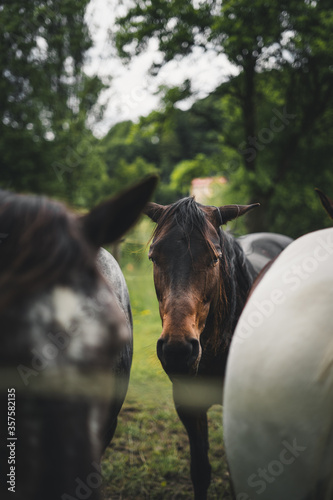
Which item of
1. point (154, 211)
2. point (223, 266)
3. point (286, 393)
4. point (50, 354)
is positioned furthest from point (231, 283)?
point (50, 354)

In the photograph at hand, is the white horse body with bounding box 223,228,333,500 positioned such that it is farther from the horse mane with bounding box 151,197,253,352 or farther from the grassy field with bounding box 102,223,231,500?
the grassy field with bounding box 102,223,231,500

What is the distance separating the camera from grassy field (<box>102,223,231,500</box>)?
3246 millimetres

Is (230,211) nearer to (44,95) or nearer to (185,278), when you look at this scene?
(185,278)

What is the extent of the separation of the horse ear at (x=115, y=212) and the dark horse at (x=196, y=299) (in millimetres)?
866

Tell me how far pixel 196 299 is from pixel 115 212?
1035mm

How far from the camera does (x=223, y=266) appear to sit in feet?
8.38

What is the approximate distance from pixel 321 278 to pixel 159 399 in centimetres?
472

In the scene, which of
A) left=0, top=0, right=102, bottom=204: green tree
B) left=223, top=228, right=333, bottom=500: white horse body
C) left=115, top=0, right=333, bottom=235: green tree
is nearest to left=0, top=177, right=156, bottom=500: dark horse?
left=223, top=228, right=333, bottom=500: white horse body

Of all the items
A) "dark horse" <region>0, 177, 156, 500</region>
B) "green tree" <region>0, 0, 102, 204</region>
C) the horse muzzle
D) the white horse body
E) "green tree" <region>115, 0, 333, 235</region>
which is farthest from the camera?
"green tree" <region>0, 0, 102, 204</region>

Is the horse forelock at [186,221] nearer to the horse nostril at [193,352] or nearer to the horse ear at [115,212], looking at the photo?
the horse nostril at [193,352]

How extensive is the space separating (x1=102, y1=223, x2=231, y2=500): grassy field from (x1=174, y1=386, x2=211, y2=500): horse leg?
1.34ft

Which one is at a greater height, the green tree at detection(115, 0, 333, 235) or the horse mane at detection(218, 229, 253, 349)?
the green tree at detection(115, 0, 333, 235)

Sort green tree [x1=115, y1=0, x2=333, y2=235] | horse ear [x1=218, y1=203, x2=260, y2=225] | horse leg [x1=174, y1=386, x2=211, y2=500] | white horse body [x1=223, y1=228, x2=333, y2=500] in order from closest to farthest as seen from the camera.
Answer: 1. white horse body [x1=223, y1=228, x2=333, y2=500]
2. horse ear [x1=218, y1=203, x2=260, y2=225]
3. horse leg [x1=174, y1=386, x2=211, y2=500]
4. green tree [x1=115, y1=0, x2=333, y2=235]

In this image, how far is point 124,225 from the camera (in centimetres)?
128
